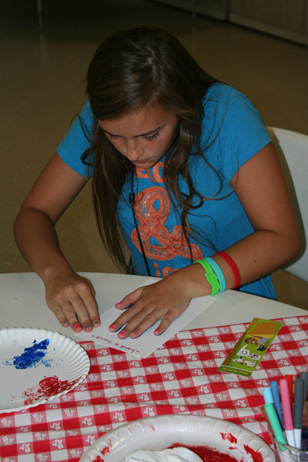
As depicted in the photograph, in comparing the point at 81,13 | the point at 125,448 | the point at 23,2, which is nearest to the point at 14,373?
the point at 125,448

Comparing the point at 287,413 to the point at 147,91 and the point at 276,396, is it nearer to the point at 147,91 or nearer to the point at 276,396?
the point at 276,396

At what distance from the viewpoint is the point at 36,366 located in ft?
3.63

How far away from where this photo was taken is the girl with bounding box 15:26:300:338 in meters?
1.27

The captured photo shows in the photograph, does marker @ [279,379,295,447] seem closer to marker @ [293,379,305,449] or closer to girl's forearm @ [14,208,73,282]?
marker @ [293,379,305,449]

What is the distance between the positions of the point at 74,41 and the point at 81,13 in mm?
796

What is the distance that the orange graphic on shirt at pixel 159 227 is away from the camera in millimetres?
1510

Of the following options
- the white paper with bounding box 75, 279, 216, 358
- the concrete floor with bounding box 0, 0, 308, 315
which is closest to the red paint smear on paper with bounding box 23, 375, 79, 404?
the white paper with bounding box 75, 279, 216, 358

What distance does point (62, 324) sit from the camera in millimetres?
1211

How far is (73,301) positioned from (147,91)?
0.44 metres

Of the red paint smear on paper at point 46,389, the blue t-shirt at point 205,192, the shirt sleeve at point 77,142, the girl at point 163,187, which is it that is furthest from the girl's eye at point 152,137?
the red paint smear on paper at point 46,389

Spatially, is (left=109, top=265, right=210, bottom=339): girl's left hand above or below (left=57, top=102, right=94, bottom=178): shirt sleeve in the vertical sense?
below

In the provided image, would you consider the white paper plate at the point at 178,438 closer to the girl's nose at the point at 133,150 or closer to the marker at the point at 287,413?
the marker at the point at 287,413

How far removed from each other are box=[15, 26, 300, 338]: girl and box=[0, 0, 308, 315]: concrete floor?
3.77 ft

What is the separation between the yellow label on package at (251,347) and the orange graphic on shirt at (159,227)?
1.29ft
